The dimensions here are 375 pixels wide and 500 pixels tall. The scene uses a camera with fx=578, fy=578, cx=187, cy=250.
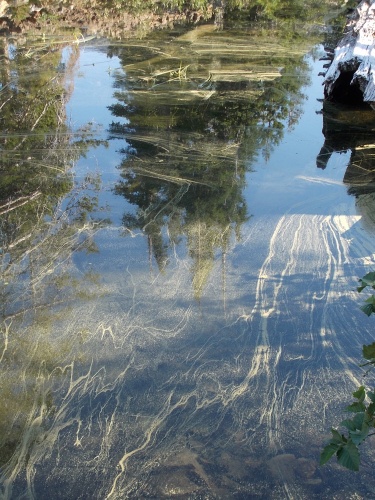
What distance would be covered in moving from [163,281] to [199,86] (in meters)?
3.54

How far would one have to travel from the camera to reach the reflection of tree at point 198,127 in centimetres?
356

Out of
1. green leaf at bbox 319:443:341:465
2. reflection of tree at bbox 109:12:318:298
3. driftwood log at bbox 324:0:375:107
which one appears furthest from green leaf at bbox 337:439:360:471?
driftwood log at bbox 324:0:375:107

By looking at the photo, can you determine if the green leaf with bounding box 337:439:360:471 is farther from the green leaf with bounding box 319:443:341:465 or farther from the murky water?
the murky water

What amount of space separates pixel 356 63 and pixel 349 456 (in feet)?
15.4

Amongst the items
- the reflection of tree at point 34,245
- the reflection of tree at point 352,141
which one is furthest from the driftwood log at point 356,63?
the reflection of tree at point 34,245

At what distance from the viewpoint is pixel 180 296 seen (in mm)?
2916

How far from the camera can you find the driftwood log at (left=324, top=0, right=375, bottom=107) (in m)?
5.09

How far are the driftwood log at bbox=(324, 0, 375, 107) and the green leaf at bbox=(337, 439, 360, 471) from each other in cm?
424

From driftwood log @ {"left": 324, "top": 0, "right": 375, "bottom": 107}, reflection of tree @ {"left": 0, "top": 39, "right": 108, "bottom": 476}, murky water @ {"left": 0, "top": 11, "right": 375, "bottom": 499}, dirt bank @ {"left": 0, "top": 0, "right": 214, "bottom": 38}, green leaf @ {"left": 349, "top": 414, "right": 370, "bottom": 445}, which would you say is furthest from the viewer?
dirt bank @ {"left": 0, "top": 0, "right": 214, "bottom": 38}

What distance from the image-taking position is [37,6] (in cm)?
830

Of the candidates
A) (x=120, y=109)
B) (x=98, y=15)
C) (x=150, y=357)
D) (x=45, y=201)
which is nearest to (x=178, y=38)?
(x=98, y=15)

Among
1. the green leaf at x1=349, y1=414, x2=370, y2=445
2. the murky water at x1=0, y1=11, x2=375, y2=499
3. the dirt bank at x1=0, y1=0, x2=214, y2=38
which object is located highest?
the green leaf at x1=349, y1=414, x2=370, y2=445

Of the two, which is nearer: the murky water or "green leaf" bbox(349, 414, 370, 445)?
"green leaf" bbox(349, 414, 370, 445)

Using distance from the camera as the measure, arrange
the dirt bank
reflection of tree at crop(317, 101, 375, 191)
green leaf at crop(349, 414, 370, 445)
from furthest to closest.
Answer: the dirt bank < reflection of tree at crop(317, 101, 375, 191) < green leaf at crop(349, 414, 370, 445)
